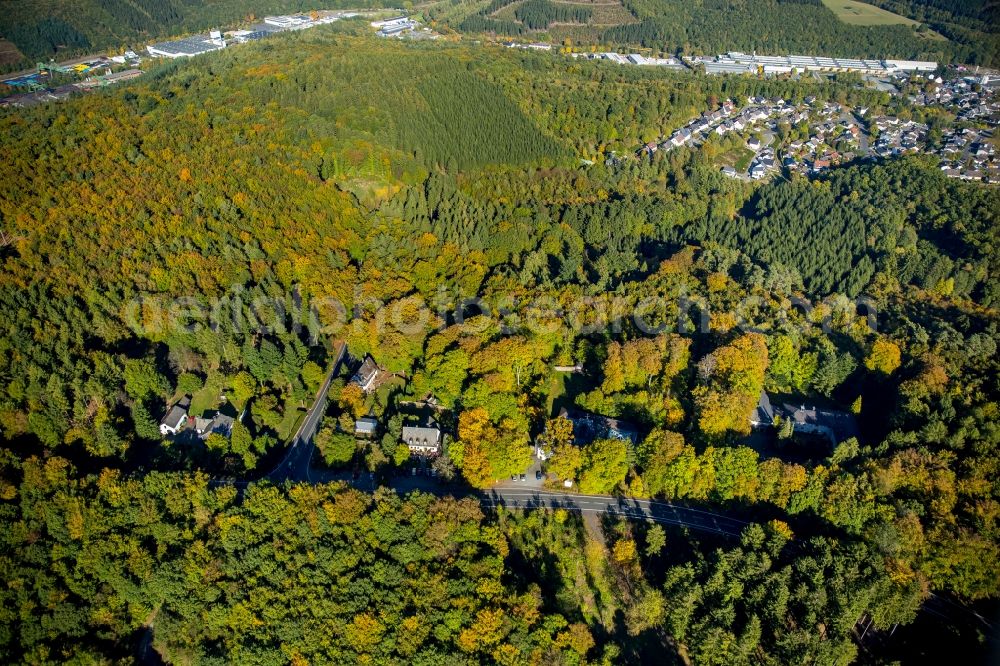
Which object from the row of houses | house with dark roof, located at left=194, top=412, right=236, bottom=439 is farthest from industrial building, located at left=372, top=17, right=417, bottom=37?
house with dark roof, located at left=194, top=412, right=236, bottom=439

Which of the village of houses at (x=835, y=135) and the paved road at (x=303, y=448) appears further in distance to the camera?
the village of houses at (x=835, y=135)

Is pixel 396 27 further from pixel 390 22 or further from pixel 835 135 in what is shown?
pixel 835 135

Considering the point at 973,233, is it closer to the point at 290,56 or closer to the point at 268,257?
the point at 268,257

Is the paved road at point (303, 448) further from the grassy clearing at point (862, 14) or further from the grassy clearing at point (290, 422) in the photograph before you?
the grassy clearing at point (862, 14)

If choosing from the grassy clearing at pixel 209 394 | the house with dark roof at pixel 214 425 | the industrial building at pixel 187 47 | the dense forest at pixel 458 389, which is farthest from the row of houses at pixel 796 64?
the house with dark roof at pixel 214 425

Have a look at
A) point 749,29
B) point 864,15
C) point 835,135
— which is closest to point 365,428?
point 835,135

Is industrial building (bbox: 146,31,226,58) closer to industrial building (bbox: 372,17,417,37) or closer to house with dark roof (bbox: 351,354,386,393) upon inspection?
industrial building (bbox: 372,17,417,37)
